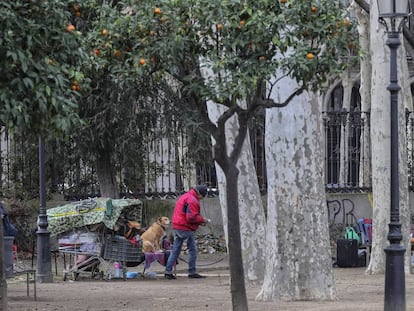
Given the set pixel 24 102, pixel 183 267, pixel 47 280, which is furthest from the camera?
pixel 183 267

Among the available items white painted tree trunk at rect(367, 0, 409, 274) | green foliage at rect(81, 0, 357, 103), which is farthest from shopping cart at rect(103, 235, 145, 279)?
green foliage at rect(81, 0, 357, 103)

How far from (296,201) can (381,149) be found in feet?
19.5

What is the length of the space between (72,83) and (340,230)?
649 inches

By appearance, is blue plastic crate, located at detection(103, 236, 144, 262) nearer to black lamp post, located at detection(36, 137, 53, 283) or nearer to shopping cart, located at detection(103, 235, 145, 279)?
shopping cart, located at detection(103, 235, 145, 279)

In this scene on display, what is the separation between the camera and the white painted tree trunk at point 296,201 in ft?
46.9

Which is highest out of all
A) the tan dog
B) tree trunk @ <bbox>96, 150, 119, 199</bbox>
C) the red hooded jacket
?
tree trunk @ <bbox>96, 150, 119, 199</bbox>

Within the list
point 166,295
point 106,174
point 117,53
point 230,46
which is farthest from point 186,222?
point 230,46

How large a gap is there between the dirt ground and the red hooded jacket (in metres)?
0.99

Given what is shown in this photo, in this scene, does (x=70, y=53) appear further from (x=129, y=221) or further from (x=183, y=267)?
(x=183, y=267)

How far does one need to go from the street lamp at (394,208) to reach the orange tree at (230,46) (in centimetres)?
129

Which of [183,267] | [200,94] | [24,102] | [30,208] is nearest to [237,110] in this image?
[200,94]

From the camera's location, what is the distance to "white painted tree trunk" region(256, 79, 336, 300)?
1430cm

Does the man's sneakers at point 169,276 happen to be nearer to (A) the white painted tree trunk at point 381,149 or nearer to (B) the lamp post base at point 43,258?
(B) the lamp post base at point 43,258

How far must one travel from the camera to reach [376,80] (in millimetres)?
19609
